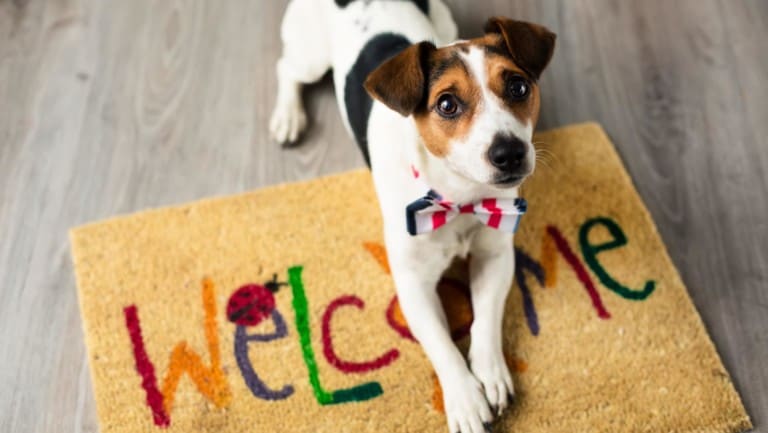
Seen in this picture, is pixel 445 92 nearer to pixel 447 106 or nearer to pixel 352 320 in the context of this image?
pixel 447 106

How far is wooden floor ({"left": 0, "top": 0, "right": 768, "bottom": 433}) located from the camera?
2.33 meters

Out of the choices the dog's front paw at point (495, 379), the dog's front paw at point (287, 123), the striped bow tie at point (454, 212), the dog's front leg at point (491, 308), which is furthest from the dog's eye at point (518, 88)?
the dog's front paw at point (287, 123)

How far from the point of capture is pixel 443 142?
1.79m

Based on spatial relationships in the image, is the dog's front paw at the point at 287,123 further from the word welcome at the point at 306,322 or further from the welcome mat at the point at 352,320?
the word welcome at the point at 306,322

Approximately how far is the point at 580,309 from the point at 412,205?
26.8 inches

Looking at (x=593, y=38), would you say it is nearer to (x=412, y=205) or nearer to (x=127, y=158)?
(x=412, y=205)

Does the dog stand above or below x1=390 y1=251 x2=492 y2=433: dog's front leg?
above

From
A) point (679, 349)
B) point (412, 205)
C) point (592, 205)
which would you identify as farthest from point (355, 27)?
point (679, 349)

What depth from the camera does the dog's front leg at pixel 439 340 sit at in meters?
2.03

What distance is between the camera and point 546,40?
1.85m

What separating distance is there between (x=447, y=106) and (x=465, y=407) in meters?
0.79

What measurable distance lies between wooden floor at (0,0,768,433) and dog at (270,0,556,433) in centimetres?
45

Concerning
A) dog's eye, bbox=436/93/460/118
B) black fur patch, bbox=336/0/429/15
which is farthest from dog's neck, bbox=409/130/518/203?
black fur patch, bbox=336/0/429/15

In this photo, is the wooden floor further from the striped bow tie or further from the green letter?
the striped bow tie
